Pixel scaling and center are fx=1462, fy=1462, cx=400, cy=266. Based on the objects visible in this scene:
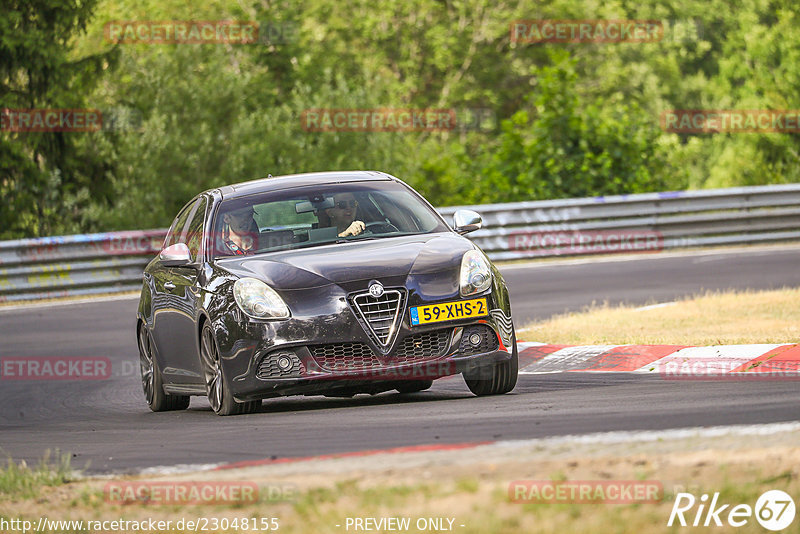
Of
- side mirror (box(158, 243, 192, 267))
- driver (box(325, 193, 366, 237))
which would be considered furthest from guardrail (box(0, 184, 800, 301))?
driver (box(325, 193, 366, 237))

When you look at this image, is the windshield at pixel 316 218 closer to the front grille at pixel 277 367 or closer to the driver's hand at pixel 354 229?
the driver's hand at pixel 354 229

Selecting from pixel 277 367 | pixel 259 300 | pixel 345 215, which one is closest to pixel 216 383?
pixel 277 367

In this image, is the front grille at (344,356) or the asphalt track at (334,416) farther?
the front grille at (344,356)

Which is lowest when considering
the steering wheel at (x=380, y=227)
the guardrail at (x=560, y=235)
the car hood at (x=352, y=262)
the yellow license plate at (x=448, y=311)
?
the guardrail at (x=560, y=235)

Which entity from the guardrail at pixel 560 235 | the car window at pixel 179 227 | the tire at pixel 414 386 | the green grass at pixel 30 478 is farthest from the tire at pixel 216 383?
the guardrail at pixel 560 235

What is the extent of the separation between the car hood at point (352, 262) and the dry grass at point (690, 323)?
2.76 meters

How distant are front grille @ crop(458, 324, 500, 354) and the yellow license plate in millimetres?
80

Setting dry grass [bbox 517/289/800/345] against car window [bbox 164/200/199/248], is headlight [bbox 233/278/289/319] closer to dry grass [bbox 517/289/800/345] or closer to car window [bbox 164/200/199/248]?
car window [bbox 164/200/199/248]

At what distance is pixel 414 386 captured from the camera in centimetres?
1024

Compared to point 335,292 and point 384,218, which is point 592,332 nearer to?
point 384,218

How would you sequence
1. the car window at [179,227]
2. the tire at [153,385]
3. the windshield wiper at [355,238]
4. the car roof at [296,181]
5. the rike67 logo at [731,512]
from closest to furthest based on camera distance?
the rike67 logo at [731,512] < the windshield wiper at [355,238] < the car roof at [296,181] < the tire at [153,385] < the car window at [179,227]

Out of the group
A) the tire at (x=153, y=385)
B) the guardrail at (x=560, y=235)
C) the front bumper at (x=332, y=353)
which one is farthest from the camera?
the guardrail at (x=560, y=235)

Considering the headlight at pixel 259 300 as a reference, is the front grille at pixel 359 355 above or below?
below

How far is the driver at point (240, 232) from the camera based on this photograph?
31.4ft
